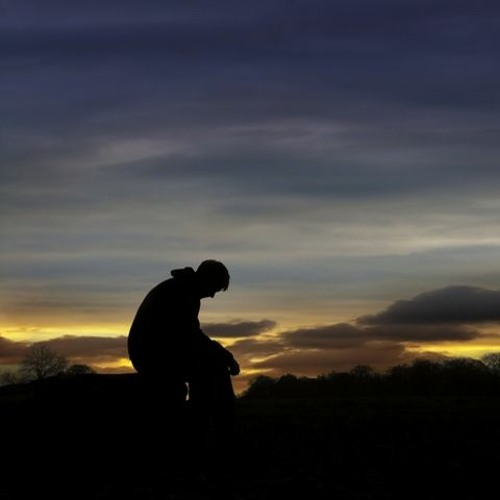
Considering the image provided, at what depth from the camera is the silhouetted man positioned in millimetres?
13570

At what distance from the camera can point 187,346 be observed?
13570mm

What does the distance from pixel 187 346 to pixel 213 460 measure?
181cm

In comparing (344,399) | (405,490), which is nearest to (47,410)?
(405,490)

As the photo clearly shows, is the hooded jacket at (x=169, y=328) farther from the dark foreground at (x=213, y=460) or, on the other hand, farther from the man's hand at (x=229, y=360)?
the dark foreground at (x=213, y=460)

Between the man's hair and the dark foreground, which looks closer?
the dark foreground

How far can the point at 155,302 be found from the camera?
13.7 metres

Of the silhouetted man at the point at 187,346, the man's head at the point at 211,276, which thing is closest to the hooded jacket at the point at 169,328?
the silhouetted man at the point at 187,346

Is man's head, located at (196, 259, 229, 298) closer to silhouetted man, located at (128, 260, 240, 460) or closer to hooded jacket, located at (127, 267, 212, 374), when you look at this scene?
silhouetted man, located at (128, 260, 240, 460)

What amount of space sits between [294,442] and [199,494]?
5.25 m

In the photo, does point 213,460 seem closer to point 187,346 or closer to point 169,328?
point 187,346

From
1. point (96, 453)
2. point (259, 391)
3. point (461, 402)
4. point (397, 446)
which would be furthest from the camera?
point (259, 391)

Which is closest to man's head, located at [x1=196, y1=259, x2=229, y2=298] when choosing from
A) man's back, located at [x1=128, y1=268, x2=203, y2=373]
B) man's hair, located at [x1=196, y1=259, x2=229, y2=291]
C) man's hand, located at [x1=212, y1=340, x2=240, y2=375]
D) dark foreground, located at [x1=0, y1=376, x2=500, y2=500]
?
man's hair, located at [x1=196, y1=259, x2=229, y2=291]

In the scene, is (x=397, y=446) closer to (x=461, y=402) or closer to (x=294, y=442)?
(x=294, y=442)

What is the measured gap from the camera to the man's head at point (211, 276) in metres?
13.5
